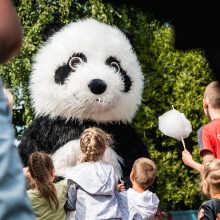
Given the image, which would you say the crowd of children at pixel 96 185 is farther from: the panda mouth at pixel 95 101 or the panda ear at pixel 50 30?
the panda ear at pixel 50 30

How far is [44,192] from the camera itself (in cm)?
370

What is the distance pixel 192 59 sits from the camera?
39.8ft

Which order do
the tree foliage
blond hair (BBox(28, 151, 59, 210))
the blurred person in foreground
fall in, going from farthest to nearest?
the tree foliage, blond hair (BBox(28, 151, 59, 210)), the blurred person in foreground

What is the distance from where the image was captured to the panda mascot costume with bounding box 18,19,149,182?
507 cm

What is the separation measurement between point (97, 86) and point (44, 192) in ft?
4.88

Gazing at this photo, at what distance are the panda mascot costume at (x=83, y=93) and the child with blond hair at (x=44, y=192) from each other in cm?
104

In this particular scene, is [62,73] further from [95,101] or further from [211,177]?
[211,177]

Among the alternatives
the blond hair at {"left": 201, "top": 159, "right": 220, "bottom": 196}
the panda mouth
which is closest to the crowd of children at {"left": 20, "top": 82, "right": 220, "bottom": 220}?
the blond hair at {"left": 201, "top": 159, "right": 220, "bottom": 196}

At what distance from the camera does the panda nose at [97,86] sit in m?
4.99

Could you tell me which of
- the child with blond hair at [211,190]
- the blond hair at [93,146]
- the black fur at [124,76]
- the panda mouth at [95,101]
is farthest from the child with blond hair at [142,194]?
the child with blond hair at [211,190]

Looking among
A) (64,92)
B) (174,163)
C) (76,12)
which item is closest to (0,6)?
(64,92)

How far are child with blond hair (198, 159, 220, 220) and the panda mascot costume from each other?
1.93 meters

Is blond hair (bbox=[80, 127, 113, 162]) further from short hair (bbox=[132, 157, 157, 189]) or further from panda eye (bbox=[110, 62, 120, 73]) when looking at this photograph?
panda eye (bbox=[110, 62, 120, 73])

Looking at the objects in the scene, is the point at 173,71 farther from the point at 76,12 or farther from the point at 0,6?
the point at 0,6
